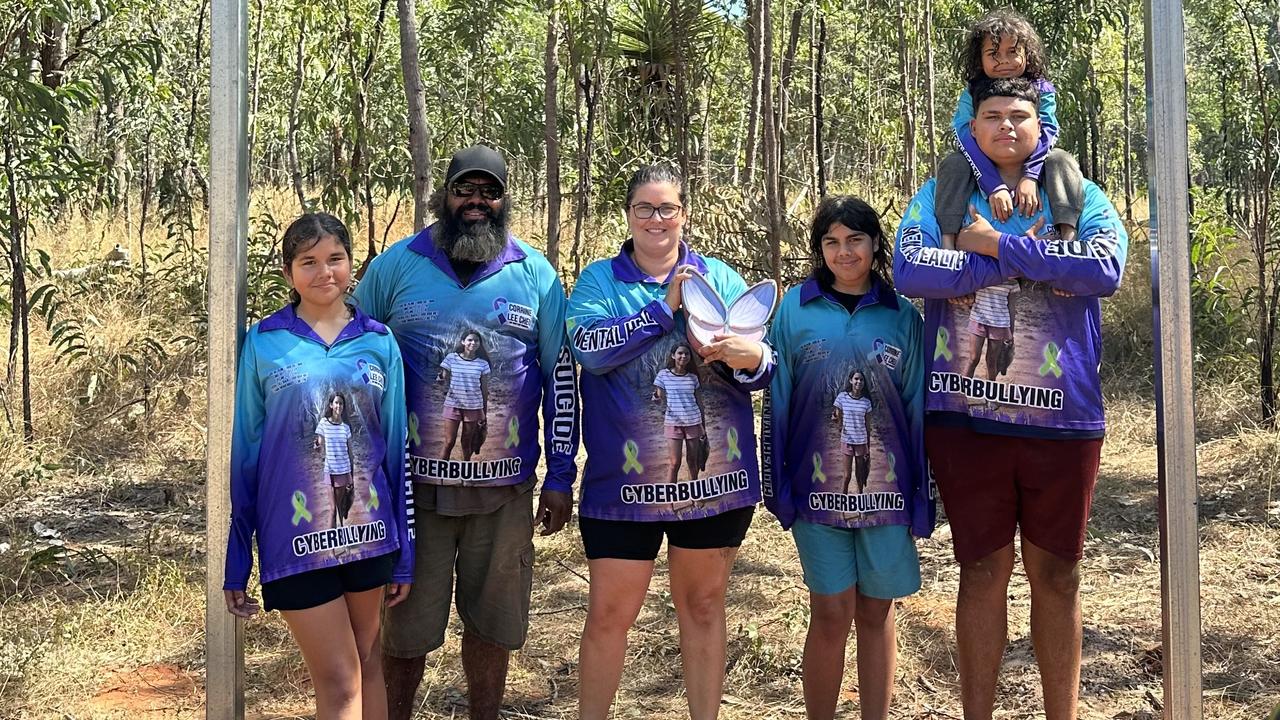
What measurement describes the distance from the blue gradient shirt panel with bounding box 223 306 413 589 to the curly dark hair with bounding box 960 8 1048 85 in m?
1.90

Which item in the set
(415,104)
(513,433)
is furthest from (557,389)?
(415,104)

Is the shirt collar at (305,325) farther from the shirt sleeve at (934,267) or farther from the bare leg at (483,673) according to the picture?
the shirt sleeve at (934,267)

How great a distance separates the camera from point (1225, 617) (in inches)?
198

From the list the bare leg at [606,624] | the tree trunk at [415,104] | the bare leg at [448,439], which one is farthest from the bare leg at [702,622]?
the tree trunk at [415,104]

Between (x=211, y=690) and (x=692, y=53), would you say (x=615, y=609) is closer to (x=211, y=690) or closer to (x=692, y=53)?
(x=211, y=690)

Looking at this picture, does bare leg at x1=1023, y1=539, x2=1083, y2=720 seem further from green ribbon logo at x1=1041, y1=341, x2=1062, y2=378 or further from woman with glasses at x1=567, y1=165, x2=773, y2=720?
woman with glasses at x1=567, y1=165, x2=773, y2=720

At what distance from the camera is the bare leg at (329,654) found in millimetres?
3119

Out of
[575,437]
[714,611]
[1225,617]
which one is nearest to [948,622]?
[1225,617]

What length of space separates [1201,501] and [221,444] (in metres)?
5.29

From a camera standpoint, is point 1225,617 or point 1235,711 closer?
point 1235,711

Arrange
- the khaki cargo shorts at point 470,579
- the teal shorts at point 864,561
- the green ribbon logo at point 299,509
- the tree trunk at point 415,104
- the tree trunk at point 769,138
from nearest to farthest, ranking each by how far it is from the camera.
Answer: the green ribbon logo at point 299,509 → the teal shorts at point 864,561 → the khaki cargo shorts at point 470,579 → the tree trunk at point 415,104 → the tree trunk at point 769,138

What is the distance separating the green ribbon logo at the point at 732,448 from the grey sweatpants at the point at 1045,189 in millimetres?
835

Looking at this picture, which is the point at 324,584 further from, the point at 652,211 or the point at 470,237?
the point at 652,211

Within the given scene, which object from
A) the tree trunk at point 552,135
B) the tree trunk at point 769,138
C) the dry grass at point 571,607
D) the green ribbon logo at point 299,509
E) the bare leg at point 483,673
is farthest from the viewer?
the tree trunk at point 552,135
